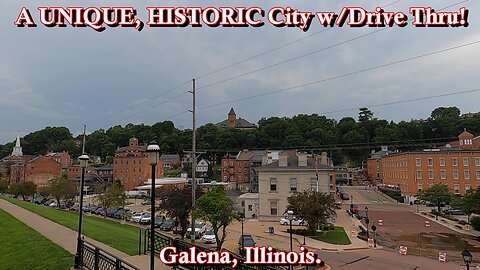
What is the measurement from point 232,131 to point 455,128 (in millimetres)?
71239

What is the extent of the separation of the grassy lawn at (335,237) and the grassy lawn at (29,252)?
23422mm

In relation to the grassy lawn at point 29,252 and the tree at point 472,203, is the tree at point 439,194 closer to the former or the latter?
the tree at point 472,203

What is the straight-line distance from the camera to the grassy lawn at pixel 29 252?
1392 centimetres

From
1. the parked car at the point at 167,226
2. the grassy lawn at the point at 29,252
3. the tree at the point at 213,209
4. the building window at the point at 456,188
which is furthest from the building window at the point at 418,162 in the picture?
the grassy lawn at the point at 29,252

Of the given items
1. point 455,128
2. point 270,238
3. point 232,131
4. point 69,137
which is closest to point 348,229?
point 270,238

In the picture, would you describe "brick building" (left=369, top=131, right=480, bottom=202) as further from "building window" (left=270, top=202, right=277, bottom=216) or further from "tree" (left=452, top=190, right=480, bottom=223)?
"building window" (left=270, top=202, right=277, bottom=216)

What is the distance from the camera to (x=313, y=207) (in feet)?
109

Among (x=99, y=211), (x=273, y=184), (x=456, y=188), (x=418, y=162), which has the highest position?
(x=418, y=162)

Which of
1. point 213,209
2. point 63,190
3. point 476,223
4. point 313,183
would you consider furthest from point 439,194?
point 63,190

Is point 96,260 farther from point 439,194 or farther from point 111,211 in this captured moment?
point 439,194

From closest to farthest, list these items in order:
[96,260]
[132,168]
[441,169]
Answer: [96,260], [441,169], [132,168]

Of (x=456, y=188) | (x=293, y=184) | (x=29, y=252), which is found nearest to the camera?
(x=29, y=252)

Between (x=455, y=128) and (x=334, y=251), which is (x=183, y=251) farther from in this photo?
(x=455, y=128)

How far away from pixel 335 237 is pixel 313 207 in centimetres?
370
